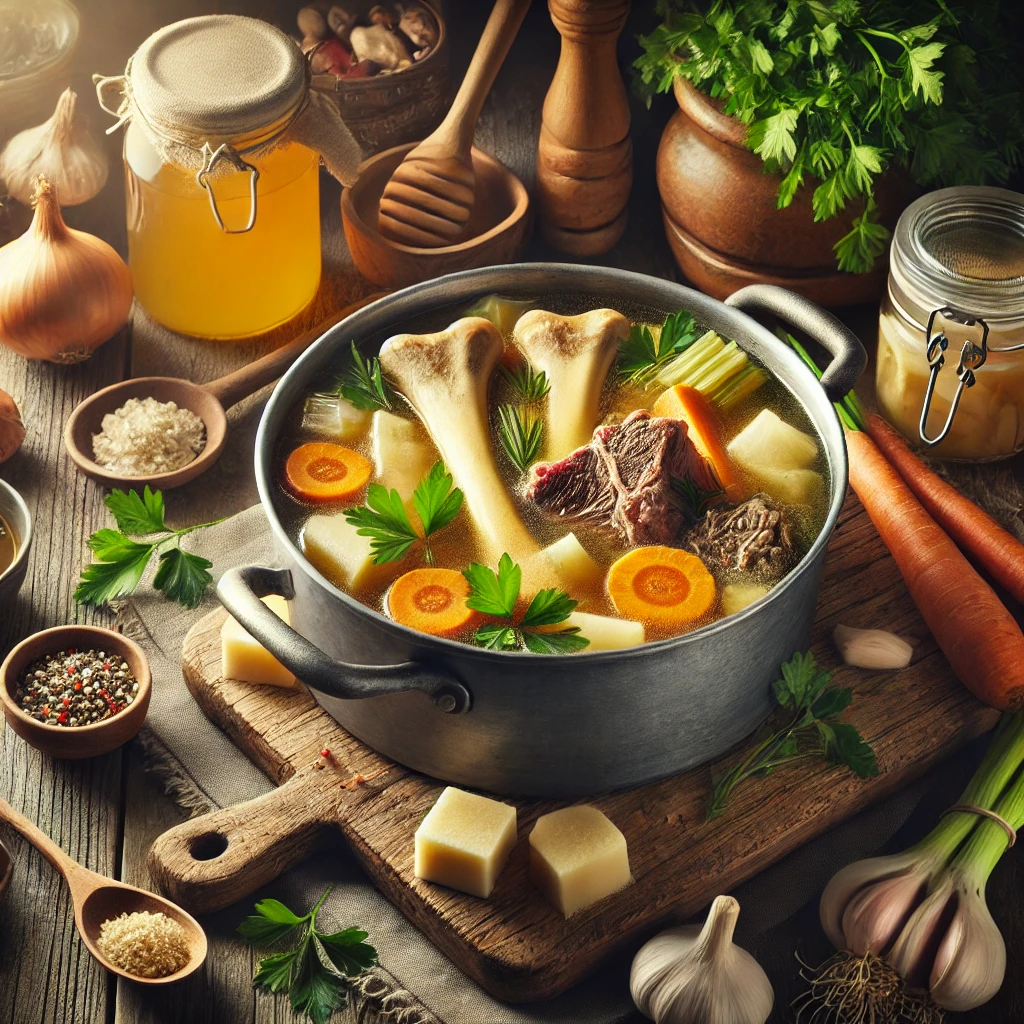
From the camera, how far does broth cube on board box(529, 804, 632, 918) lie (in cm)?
185

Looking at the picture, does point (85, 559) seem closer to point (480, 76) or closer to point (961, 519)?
point (480, 76)

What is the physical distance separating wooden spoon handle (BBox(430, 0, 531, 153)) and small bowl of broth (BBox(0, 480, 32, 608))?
3.68ft

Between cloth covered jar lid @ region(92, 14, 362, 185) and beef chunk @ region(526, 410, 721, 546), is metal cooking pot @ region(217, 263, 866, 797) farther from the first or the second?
cloth covered jar lid @ region(92, 14, 362, 185)

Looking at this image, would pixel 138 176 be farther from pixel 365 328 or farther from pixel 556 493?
pixel 556 493

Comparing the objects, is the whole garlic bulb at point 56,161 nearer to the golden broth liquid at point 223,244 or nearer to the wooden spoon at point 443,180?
the golden broth liquid at point 223,244

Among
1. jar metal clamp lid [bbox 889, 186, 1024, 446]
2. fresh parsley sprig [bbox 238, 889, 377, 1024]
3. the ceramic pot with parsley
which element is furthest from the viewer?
the ceramic pot with parsley

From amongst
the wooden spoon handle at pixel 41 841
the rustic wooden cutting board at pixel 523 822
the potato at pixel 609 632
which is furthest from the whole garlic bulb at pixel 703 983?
the wooden spoon handle at pixel 41 841

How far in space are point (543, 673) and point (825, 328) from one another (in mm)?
855

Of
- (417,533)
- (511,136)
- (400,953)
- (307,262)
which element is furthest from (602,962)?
(511,136)

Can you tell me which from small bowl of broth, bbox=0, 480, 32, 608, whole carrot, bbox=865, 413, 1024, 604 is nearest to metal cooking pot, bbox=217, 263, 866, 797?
whole carrot, bbox=865, 413, 1024, 604

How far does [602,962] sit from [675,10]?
6.65ft

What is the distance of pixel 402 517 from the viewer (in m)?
1.96

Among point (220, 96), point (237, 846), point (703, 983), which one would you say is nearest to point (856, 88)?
point (220, 96)

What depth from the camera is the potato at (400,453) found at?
2.09m
